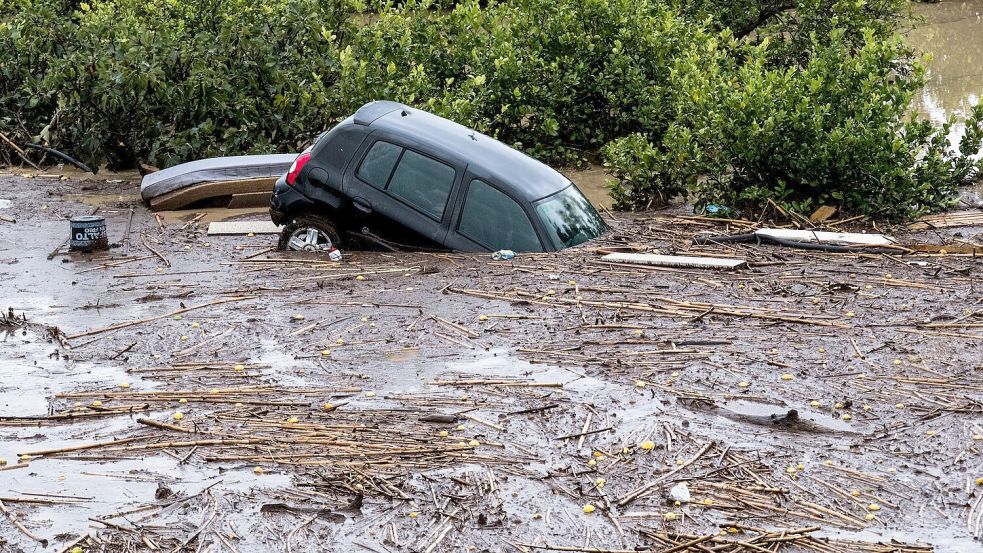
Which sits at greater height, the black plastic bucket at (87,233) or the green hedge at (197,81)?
the green hedge at (197,81)

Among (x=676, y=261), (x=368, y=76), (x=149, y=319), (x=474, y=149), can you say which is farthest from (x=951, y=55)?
(x=149, y=319)

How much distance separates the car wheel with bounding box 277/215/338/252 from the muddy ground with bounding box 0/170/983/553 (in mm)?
327

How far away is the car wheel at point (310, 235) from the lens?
419 inches

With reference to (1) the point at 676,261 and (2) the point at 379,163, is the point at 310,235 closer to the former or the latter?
(2) the point at 379,163

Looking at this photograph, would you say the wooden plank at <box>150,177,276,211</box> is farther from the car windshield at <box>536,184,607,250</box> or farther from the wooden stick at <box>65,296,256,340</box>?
the wooden stick at <box>65,296,256,340</box>

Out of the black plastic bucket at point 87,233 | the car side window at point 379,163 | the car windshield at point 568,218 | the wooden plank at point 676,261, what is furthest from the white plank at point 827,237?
the black plastic bucket at point 87,233

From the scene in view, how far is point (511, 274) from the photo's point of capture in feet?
31.7

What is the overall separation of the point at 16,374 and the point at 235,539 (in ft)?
9.63

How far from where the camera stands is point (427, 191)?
33.8 feet

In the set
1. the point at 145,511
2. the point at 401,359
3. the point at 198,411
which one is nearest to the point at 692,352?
the point at 401,359

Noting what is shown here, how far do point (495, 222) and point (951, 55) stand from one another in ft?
56.9

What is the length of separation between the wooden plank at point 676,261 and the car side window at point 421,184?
5.08 ft

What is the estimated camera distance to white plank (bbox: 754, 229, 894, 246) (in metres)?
10.5

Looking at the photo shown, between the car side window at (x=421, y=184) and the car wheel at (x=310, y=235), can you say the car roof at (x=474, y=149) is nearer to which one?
the car side window at (x=421, y=184)
